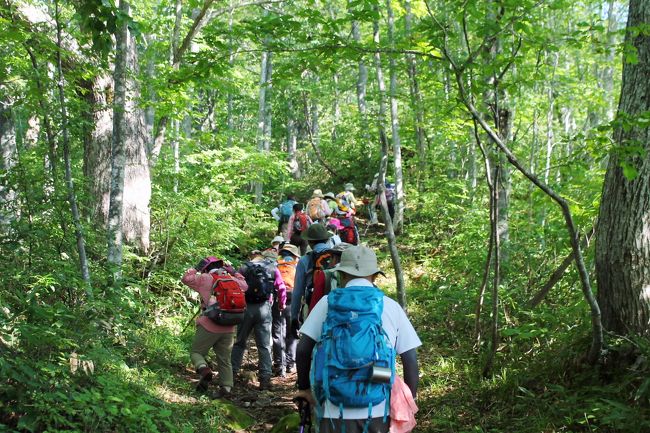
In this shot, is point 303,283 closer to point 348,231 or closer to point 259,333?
point 259,333

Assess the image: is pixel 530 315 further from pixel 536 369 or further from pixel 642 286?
pixel 642 286

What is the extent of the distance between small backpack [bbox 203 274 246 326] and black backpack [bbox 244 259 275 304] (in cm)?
41

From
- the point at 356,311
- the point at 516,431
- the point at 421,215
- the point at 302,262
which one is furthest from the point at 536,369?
the point at 421,215

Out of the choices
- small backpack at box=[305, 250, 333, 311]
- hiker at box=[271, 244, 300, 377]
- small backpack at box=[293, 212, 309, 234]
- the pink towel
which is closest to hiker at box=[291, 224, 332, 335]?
small backpack at box=[305, 250, 333, 311]

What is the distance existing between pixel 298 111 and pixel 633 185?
77.4 feet

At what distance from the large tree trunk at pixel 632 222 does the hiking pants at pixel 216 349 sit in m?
4.39

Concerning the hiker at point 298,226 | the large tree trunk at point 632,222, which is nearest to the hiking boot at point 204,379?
the large tree trunk at point 632,222

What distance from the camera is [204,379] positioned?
6543mm

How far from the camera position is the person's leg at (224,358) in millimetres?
6688

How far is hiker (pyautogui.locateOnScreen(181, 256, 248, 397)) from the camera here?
21.6 ft

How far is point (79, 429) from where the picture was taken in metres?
3.78

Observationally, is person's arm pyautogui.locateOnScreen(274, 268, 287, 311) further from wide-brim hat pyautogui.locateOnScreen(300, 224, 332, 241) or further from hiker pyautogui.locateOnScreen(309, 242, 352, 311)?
hiker pyautogui.locateOnScreen(309, 242, 352, 311)

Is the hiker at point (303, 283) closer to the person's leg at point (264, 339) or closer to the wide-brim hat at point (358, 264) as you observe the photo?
the person's leg at point (264, 339)

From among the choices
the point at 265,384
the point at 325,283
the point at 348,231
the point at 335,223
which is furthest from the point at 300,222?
the point at 325,283
